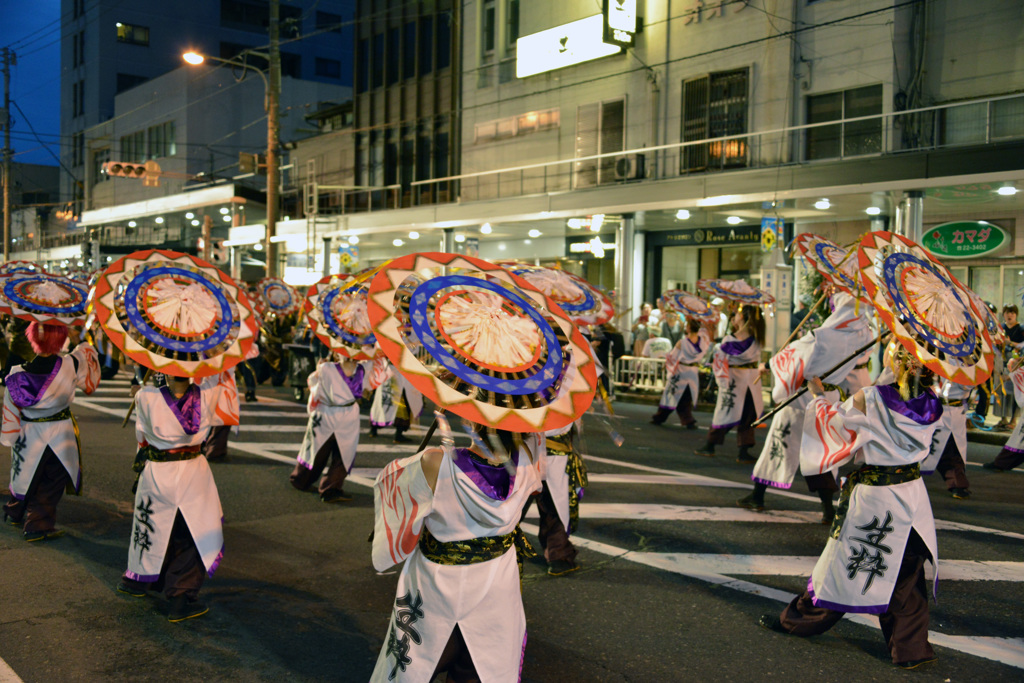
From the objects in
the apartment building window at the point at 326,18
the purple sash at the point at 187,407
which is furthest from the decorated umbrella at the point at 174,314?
the apartment building window at the point at 326,18

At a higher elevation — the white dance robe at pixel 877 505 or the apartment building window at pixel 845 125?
the apartment building window at pixel 845 125

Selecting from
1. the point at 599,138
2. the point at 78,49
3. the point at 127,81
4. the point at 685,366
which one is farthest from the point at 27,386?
the point at 78,49

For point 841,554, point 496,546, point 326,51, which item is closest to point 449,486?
point 496,546

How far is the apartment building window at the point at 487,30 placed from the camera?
26.4 metres

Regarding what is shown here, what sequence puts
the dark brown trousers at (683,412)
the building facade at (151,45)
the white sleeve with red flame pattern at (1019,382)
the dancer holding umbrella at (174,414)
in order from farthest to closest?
the building facade at (151,45) < the dark brown trousers at (683,412) < the white sleeve with red flame pattern at (1019,382) < the dancer holding umbrella at (174,414)

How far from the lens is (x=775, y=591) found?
552cm

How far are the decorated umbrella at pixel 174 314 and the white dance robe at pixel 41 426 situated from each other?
6.00 feet

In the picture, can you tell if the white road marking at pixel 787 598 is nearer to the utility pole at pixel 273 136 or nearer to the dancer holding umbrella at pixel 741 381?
the dancer holding umbrella at pixel 741 381

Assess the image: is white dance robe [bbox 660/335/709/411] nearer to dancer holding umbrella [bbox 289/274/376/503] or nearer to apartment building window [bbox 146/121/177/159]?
dancer holding umbrella [bbox 289/274/376/503]

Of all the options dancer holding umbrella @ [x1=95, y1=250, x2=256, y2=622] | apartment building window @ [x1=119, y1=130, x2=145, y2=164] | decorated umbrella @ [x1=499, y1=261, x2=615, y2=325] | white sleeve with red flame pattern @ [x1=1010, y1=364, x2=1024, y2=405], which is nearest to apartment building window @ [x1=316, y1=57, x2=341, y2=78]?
apartment building window @ [x1=119, y1=130, x2=145, y2=164]

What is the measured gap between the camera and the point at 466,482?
3080 millimetres

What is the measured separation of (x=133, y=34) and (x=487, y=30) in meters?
37.5

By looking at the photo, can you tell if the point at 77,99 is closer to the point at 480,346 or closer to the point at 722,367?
the point at 722,367

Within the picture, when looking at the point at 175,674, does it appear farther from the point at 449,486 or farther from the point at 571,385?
the point at 571,385
